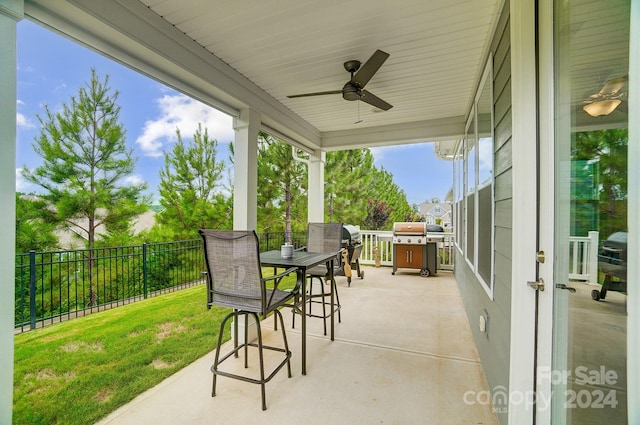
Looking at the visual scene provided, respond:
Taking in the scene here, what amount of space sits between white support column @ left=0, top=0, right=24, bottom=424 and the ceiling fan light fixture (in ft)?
8.59

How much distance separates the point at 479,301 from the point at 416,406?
128 cm

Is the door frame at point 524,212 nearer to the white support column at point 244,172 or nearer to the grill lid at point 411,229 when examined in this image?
the white support column at point 244,172

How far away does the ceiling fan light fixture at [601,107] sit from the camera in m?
0.85

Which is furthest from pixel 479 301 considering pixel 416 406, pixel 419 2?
pixel 419 2

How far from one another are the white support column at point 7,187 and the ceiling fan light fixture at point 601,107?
2618 millimetres

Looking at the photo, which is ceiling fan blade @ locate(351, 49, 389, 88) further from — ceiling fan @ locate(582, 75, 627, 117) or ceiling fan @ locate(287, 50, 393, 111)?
ceiling fan @ locate(582, 75, 627, 117)

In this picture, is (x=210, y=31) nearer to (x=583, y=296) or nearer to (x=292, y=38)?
(x=292, y=38)

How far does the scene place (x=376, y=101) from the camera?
10.1ft

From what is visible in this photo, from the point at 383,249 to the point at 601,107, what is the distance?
6958mm

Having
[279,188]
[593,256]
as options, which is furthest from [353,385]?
[279,188]

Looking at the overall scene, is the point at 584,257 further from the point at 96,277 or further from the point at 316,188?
the point at 96,277

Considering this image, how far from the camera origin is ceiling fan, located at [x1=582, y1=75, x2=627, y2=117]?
2.70 feet

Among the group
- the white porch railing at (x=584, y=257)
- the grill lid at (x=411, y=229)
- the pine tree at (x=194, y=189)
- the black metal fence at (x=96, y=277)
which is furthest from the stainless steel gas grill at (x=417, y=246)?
the white porch railing at (x=584, y=257)

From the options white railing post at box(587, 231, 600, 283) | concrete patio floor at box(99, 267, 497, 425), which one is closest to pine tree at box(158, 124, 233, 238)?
concrete patio floor at box(99, 267, 497, 425)
